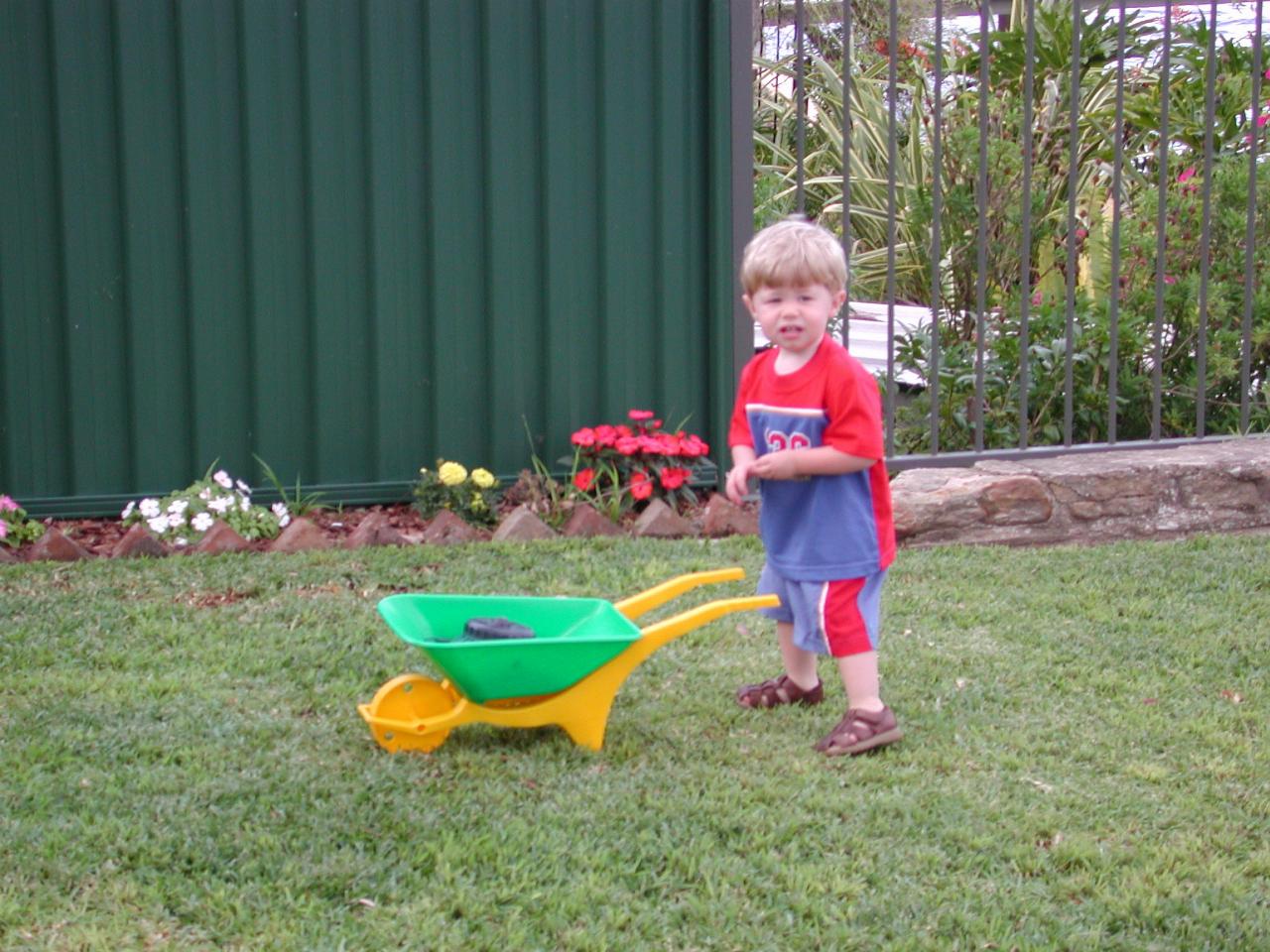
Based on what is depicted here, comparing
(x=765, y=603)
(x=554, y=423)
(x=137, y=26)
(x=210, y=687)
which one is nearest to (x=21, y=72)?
(x=137, y=26)

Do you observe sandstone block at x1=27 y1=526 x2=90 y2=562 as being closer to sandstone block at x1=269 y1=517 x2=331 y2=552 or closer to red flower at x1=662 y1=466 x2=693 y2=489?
sandstone block at x1=269 y1=517 x2=331 y2=552

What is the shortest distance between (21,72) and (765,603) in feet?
11.9

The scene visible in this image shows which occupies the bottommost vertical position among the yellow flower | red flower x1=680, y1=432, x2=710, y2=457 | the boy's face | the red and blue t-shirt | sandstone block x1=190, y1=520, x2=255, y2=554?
sandstone block x1=190, y1=520, x2=255, y2=554

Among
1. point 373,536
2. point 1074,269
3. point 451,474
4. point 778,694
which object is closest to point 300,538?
point 373,536

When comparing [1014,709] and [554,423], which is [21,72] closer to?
[554,423]

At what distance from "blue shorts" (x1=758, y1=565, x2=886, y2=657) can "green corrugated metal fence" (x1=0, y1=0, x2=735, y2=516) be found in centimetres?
264

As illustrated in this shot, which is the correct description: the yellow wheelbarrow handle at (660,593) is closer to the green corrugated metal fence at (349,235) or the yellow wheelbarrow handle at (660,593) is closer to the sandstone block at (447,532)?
the sandstone block at (447,532)

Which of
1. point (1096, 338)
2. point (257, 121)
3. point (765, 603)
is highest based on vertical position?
point (257, 121)

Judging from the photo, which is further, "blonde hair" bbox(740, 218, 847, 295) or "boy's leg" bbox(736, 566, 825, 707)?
"boy's leg" bbox(736, 566, 825, 707)

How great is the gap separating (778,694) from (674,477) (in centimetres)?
208

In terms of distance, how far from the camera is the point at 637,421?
591 cm

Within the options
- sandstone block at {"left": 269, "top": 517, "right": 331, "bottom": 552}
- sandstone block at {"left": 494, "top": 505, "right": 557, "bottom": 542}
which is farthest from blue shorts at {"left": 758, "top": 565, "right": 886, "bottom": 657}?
sandstone block at {"left": 269, "top": 517, "right": 331, "bottom": 552}

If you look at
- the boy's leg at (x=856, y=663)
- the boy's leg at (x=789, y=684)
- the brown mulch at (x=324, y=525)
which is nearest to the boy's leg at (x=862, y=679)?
the boy's leg at (x=856, y=663)

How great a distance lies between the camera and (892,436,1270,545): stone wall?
17.9ft
